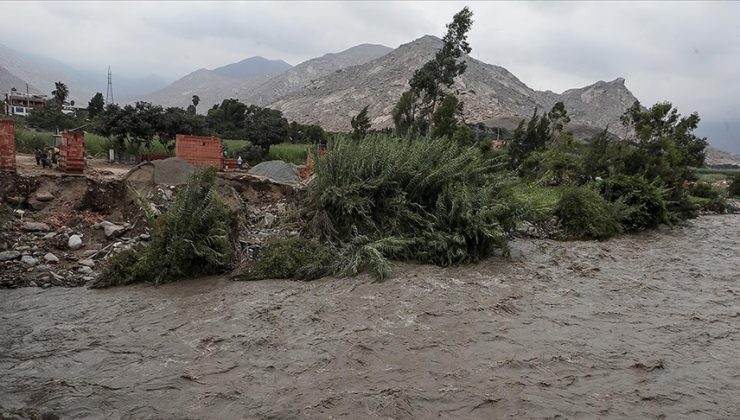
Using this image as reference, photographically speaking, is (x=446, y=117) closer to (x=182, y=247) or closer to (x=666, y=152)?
(x=666, y=152)

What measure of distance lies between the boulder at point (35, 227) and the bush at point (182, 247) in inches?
72.6

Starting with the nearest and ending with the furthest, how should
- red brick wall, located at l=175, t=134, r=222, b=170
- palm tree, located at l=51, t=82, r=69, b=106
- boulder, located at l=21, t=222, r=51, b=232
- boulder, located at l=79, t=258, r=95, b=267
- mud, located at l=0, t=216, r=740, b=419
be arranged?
mud, located at l=0, t=216, r=740, b=419 < boulder, located at l=79, t=258, r=95, b=267 < boulder, located at l=21, t=222, r=51, b=232 < red brick wall, located at l=175, t=134, r=222, b=170 < palm tree, located at l=51, t=82, r=69, b=106

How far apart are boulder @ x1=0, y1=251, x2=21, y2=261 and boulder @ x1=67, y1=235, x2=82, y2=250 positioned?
29.6 inches

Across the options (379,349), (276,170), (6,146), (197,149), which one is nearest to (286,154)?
(276,170)

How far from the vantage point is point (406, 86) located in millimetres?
109625

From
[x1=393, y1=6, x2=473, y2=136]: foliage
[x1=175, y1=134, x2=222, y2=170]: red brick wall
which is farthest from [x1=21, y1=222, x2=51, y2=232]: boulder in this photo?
[x1=393, y1=6, x2=473, y2=136]: foliage

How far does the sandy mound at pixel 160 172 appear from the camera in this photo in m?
10.4

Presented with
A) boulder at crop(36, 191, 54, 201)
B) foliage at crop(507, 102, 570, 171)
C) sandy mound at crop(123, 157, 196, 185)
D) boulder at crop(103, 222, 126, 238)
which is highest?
foliage at crop(507, 102, 570, 171)

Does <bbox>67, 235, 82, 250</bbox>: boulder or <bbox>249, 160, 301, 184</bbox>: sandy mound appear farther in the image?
<bbox>249, 160, 301, 184</bbox>: sandy mound

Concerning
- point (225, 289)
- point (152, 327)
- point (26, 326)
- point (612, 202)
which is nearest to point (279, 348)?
point (152, 327)

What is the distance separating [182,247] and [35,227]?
2991mm

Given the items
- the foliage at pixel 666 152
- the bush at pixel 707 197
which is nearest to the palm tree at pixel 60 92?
the foliage at pixel 666 152

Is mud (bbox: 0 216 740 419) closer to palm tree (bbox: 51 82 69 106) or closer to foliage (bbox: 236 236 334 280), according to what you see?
foliage (bbox: 236 236 334 280)

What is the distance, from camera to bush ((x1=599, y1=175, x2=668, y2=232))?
1474 centimetres
